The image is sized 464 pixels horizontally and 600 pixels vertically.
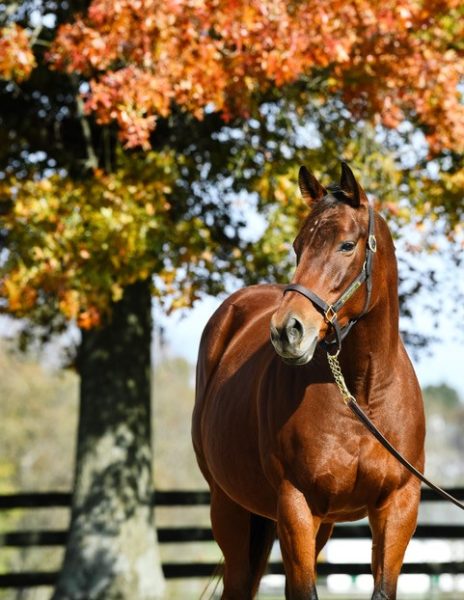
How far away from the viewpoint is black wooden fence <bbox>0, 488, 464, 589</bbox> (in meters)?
11.6

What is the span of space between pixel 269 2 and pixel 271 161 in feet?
6.30

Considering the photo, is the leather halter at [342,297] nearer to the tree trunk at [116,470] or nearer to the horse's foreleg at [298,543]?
the horse's foreleg at [298,543]

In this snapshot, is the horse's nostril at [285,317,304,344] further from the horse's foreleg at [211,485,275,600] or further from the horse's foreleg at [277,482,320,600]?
the horse's foreleg at [211,485,275,600]

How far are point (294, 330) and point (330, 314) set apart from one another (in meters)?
0.23

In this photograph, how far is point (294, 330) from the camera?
3.92 meters

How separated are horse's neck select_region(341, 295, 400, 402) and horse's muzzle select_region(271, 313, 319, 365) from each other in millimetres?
506

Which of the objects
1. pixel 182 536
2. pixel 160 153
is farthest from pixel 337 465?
pixel 182 536

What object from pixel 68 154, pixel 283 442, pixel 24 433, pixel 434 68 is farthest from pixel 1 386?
pixel 283 442

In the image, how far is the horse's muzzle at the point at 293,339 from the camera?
391 centimetres

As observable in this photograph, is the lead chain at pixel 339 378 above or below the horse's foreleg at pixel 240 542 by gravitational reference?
above

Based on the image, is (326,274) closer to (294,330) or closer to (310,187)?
(294,330)

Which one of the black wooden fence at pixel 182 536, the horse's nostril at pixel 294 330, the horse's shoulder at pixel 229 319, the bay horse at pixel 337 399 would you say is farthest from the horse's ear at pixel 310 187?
the black wooden fence at pixel 182 536

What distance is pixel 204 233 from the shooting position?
10.1 m

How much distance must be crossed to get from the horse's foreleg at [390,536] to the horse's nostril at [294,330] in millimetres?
995
